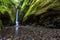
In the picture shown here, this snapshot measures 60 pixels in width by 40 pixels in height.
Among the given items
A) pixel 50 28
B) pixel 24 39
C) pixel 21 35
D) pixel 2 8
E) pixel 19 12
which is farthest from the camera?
pixel 19 12

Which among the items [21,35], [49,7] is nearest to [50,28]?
[49,7]

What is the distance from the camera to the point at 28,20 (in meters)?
7.50

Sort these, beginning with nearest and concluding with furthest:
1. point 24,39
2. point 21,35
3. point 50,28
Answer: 1. point 24,39
2. point 21,35
3. point 50,28

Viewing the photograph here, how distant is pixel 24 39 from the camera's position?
5.18 meters

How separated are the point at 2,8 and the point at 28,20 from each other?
4.79 ft

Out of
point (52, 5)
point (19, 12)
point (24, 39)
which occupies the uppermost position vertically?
point (52, 5)

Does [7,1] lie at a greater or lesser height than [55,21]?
greater

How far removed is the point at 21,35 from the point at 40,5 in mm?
2362

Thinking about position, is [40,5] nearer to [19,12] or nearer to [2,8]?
[19,12]

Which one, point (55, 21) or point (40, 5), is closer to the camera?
point (55, 21)

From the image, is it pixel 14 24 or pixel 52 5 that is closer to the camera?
pixel 52 5

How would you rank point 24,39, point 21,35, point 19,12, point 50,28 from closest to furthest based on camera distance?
point 24,39, point 21,35, point 50,28, point 19,12

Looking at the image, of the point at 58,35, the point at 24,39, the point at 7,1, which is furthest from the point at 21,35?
the point at 7,1

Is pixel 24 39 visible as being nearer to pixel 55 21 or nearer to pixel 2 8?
pixel 55 21
